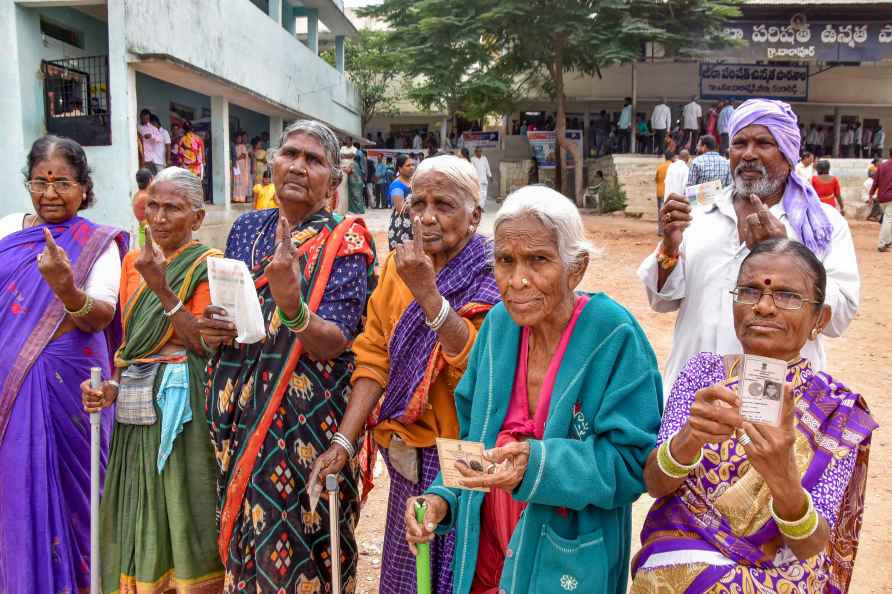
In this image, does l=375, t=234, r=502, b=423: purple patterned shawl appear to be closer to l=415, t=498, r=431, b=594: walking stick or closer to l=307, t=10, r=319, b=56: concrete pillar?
l=415, t=498, r=431, b=594: walking stick

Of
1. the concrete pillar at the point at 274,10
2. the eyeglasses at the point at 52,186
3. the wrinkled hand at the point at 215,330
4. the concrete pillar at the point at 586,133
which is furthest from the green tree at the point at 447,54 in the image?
the wrinkled hand at the point at 215,330

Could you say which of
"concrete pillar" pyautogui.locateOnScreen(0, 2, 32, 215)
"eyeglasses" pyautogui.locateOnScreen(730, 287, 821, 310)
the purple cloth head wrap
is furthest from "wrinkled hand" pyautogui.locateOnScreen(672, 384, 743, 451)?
"concrete pillar" pyautogui.locateOnScreen(0, 2, 32, 215)

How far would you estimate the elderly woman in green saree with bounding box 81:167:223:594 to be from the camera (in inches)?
117

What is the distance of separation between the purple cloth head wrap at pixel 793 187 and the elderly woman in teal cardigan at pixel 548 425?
1.10m

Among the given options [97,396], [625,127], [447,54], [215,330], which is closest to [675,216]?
[215,330]

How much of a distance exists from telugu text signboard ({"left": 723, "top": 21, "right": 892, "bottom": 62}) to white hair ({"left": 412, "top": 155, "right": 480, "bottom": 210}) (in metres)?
23.4

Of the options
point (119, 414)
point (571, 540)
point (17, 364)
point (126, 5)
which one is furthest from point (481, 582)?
point (126, 5)

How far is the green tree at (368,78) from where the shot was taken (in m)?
29.9

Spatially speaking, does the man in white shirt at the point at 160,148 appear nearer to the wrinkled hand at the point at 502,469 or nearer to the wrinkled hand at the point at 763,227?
the wrinkled hand at the point at 763,227

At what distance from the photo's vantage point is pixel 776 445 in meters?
1.60

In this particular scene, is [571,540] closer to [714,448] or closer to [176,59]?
[714,448]

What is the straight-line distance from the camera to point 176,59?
1120 cm

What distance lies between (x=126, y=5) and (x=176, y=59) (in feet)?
3.46

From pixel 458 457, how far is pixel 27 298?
234cm
